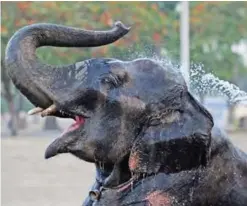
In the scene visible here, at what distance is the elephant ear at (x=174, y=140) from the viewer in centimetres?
185

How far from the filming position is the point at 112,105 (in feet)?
5.99

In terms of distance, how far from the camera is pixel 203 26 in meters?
22.5

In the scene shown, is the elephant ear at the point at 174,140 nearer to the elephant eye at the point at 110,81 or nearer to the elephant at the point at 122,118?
the elephant at the point at 122,118

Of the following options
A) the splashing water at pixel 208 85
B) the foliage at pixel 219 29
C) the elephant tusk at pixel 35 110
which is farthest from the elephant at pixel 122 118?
the foliage at pixel 219 29

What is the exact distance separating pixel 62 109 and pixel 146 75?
9.2 inches

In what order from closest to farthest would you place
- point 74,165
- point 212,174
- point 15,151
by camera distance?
point 212,174 < point 74,165 < point 15,151

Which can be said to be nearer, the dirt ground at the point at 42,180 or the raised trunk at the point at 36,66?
the raised trunk at the point at 36,66

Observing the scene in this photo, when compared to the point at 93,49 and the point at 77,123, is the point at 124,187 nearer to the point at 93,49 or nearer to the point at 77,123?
the point at 77,123

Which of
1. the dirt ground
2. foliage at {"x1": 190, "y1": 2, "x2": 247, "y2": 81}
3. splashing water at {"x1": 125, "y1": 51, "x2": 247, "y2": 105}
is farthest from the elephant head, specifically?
foliage at {"x1": 190, "y1": 2, "x2": 247, "y2": 81}

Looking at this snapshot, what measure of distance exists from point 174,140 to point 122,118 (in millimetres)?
138

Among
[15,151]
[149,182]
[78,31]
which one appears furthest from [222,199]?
[15,151]

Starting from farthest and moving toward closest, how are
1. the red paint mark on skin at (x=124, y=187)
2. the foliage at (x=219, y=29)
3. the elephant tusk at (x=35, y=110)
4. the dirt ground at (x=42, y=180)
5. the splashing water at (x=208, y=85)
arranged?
the foliage at (x=219, y=29), the dirt ground at (x=42, y=180), the splashing water at (x=208, y=85), the red paint mark on skin at (x=124, y=187), the elephant tusk at (x=35, y=110)

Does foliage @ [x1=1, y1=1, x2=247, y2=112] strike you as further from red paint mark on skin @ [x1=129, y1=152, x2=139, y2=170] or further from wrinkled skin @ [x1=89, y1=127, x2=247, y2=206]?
red paint mark on skin @ [x1=129, y1=152, x2=139, y2=170]

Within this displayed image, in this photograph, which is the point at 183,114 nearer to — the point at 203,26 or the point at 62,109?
the point at 62,109
